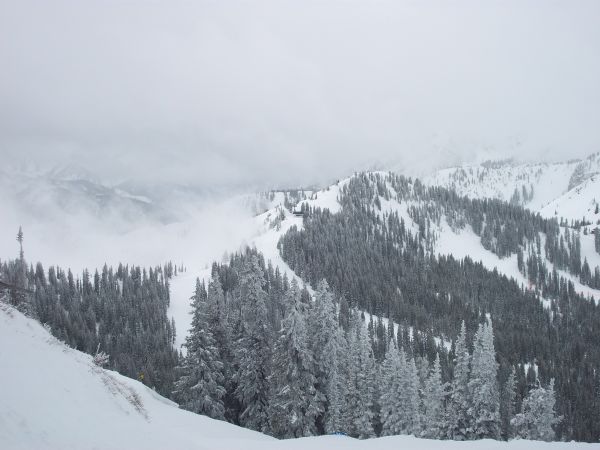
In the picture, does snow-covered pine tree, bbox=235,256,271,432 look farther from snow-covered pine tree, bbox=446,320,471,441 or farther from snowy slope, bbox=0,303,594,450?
snow-covered pine tree, bbox=446,320,471,441

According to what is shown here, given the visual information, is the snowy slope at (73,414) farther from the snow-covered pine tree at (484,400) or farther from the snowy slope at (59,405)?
the snow-covered pine tree at (484,400)

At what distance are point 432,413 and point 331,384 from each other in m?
17.1

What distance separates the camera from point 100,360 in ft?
87.0

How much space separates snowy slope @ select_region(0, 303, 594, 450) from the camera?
11.9 m

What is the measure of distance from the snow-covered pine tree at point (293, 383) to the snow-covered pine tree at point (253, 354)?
7.28ft

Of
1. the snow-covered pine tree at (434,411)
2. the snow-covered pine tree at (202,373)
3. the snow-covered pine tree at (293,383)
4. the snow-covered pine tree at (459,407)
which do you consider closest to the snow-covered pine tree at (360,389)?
the snow-covered pine tree at (293,383)

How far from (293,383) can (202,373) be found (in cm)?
904

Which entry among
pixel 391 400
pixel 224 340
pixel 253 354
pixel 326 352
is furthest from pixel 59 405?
pixel 391 400

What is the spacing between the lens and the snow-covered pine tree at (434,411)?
47.9 metres

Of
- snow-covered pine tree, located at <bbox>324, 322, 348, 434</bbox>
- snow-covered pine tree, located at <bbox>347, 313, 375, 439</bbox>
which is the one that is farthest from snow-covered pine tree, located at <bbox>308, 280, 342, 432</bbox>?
snow-covered pine tree, located at <bbox>347, 313, 375, 439</bbox>

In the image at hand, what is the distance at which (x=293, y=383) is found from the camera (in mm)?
37438

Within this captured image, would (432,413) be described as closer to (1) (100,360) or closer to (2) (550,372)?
(1) (100,360)

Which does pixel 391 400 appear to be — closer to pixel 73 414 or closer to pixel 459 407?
pixel 459 407

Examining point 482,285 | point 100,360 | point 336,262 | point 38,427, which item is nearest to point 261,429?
point 100,360
